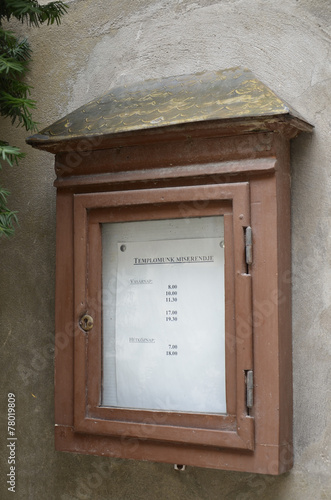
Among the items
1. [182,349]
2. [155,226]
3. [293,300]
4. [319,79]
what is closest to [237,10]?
[319,79]

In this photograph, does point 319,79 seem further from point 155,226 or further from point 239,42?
point 155,226

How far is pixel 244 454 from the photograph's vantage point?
1.48 metres

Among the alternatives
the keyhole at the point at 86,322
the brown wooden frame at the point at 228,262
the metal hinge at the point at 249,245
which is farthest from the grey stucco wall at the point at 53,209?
the keyhole at the point at 86,322

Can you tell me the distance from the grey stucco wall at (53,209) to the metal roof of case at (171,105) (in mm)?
118

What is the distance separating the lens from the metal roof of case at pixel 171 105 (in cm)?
148

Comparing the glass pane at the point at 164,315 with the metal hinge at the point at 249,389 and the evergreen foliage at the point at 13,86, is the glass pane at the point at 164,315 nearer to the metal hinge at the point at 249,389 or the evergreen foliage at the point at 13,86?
the metal hinge at the point at 249,389

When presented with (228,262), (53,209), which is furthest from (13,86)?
(228,262)

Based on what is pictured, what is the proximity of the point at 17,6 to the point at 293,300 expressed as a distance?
3.44ft

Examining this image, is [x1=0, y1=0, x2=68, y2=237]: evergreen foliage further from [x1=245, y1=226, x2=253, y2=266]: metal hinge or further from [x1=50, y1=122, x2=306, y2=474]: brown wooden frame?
[x1=245, y1=226, x2=253, y2=266]: metal hinge

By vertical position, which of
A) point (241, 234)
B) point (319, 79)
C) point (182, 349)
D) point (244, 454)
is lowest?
point (244, 454)

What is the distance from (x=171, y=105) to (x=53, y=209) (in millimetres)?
559

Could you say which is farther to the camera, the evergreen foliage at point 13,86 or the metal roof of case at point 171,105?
the evergreen foliage at point 13,86

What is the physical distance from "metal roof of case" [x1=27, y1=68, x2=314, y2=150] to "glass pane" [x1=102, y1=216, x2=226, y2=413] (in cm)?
26

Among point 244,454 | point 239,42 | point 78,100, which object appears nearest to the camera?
point 244,454
